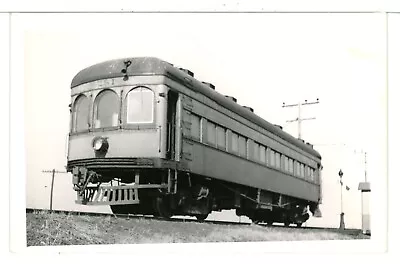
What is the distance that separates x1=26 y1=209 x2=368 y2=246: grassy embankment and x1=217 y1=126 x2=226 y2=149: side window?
2.08 ft

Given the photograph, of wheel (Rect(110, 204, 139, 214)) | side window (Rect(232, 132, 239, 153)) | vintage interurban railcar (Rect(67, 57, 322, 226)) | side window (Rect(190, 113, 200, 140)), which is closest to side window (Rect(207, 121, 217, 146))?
vintage interurban railcar (Rect(67, 57, 322, 226))

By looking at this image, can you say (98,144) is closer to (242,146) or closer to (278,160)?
(242,146)

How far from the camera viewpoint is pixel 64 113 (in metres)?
4.33

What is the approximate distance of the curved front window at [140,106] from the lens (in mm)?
4297

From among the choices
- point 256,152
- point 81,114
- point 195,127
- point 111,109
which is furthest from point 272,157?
point 81,114

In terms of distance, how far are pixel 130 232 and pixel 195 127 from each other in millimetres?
889

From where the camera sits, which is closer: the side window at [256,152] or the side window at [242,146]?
the side window at [242,146]

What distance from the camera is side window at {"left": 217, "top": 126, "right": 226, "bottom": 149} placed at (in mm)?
4781

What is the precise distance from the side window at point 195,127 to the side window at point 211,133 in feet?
0.41

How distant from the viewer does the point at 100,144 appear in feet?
14.0

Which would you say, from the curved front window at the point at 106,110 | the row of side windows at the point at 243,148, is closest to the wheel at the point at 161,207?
the row of side windows at the point at 243,148

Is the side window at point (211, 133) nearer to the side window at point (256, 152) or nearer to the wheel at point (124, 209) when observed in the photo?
the side window at point (256, 152)

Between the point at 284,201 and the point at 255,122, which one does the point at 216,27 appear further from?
the point at 284,201
